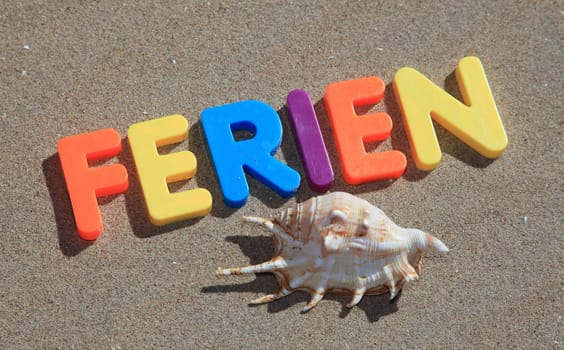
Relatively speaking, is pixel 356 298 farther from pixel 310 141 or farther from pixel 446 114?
pixel 446 114

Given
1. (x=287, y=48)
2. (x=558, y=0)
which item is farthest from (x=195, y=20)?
(x=558, y=0)

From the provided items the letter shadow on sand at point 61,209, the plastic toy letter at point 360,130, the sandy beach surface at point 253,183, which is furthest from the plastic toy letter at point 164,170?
the plastic toy letter at point 360,130

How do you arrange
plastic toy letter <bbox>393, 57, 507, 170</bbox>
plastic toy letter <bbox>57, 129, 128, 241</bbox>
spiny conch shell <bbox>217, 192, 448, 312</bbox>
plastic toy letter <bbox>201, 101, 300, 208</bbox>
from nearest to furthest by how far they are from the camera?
spiny conch shell <bbox>217, 192, 448, 312</bbox>
plastic toy letter <bbox>57, 129, 128, 241</bbox>
plastic toy letter <bbox>201, 101, 300, 208</bbox>
plastic toy letter <bbox>393, 57, 507, 170</bbox>

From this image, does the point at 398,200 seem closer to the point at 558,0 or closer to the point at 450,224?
the point at 450,224

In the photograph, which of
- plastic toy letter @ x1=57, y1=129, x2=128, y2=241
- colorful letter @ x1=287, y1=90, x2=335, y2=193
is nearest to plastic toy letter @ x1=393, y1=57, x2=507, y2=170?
colorful letter @ x1=287, y1=90, x2=335, y2=193

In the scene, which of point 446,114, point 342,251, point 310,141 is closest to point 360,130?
point 310,141

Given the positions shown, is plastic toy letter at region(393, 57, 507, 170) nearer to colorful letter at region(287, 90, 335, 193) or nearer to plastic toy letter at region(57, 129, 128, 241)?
colorful letter at region(287, 90, 335, 193)

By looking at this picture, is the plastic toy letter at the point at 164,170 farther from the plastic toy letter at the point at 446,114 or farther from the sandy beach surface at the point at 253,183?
the plastic toy letter at the point at 446,114
